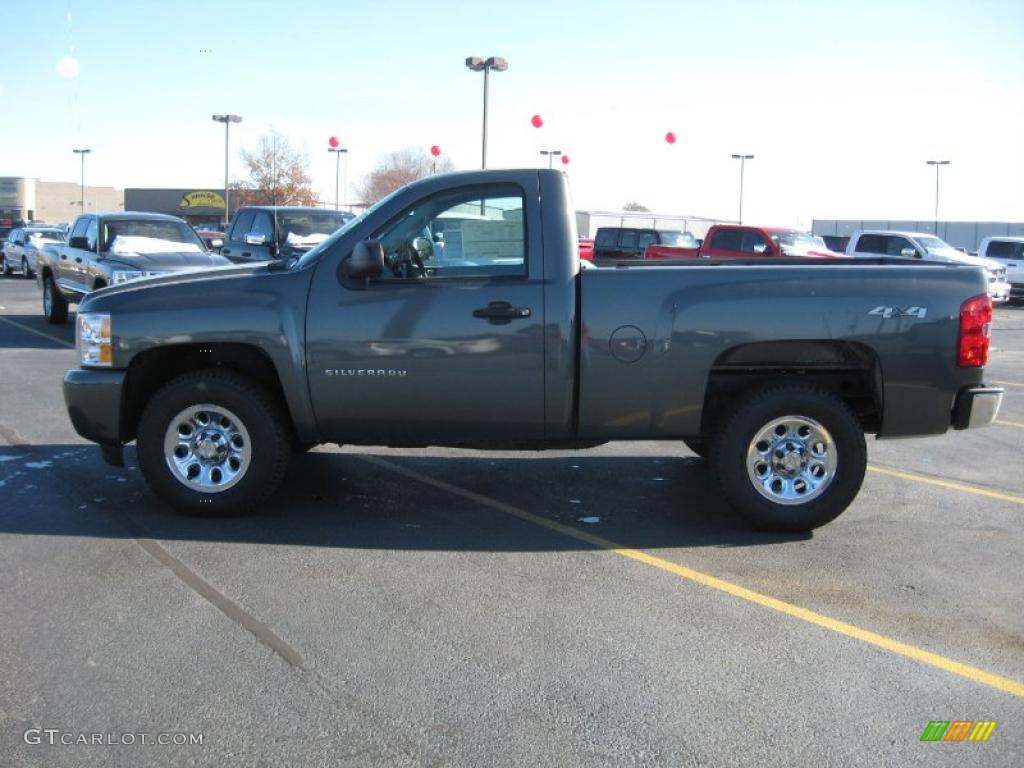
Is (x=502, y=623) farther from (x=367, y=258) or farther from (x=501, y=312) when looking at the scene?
(x=367, y=258)

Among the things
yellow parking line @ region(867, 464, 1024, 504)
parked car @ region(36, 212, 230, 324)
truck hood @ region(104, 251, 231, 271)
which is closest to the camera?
yellow parking line @ region(867, 464, 1024, 504)

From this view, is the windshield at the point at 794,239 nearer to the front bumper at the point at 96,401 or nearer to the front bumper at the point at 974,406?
the front bumper at the point at 974,406

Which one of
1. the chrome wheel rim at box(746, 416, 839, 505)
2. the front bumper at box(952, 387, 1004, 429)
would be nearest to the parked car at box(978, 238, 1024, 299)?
the front bumper at box(952, 387, 1004, 429)

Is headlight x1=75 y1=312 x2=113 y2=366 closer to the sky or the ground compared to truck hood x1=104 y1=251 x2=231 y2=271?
closer to the ground

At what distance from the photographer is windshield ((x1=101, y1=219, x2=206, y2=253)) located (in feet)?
47.5

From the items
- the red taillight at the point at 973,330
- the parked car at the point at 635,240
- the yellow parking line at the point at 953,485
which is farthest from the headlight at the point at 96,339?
the parked car at the point at 635,240

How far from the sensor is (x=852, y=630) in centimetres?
448

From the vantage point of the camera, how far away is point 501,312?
18.7ft

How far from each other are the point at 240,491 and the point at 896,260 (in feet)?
15.1

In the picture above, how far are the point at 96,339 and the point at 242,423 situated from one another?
101cm

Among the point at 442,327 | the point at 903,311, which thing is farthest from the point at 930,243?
the point at 442,327

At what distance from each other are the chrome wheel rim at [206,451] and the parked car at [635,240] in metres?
22.0

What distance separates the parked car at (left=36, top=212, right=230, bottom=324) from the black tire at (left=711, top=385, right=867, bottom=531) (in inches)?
375

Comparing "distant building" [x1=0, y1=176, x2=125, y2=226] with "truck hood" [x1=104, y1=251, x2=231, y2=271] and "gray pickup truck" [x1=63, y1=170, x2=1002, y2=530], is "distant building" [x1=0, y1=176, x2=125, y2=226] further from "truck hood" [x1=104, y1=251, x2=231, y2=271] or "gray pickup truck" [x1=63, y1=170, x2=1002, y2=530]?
"gray pickup truck" [x1=63, y1=170, x2=1002, y2=530]
